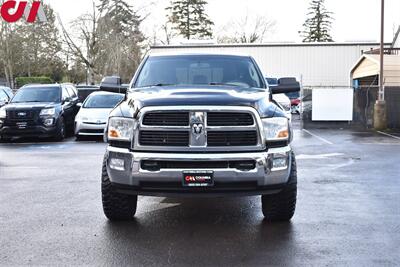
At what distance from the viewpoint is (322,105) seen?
2147cm

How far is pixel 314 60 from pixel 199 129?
34.3 m

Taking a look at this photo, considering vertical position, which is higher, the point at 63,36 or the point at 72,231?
the point at 63,36

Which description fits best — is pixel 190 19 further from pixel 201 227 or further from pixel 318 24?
pixel 201 227

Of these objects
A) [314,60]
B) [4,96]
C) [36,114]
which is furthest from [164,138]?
[314,60]

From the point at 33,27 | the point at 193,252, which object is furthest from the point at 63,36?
the point at 193,252

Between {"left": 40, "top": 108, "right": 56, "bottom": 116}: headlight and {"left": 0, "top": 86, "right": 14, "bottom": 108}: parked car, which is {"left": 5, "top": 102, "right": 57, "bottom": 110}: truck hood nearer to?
{"left": 40, "top": 108, "right": 56, "bottom": 116}: headlight

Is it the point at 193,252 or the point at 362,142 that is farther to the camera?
the point at 362,142

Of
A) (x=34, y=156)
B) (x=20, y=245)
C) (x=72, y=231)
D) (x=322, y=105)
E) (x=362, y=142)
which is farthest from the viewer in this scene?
(x=322, y=105)

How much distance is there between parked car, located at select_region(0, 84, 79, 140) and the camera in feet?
51.9

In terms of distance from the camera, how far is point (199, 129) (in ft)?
17.8

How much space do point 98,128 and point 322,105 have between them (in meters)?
9.60

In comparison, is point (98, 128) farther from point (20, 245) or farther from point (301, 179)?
point (20, 245)

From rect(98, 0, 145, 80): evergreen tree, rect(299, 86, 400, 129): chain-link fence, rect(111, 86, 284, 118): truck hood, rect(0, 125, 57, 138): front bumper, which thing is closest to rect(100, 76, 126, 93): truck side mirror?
rect(111, 86, 284, 118): truck hood

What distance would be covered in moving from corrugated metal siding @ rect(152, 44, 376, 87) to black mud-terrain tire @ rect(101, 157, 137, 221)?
108ft
